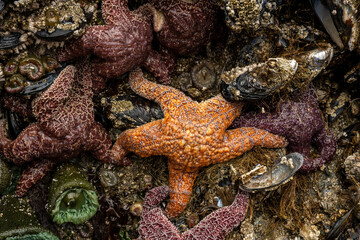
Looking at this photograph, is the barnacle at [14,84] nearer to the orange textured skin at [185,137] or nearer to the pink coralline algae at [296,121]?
the orange textured skin at [185,137]

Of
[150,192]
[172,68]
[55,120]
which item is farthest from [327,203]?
[55,120]

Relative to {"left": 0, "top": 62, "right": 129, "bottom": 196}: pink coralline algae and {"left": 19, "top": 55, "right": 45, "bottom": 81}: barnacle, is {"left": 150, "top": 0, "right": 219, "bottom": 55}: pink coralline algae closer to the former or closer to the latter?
{"left": 0, "top": 62, "right": 129, "bottom": 196}: pink coralline algae

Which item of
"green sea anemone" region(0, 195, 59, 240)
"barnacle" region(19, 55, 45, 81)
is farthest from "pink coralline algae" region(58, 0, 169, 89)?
"green sea anemone" region(0, 195, 59, 240)

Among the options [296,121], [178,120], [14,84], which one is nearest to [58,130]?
[14,84]

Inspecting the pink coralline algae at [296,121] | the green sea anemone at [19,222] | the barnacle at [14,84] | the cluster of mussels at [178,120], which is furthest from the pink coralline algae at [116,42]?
the green sea anemone at [19,222]

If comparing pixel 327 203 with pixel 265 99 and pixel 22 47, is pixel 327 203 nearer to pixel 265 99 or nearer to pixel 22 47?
pixel 265 99
